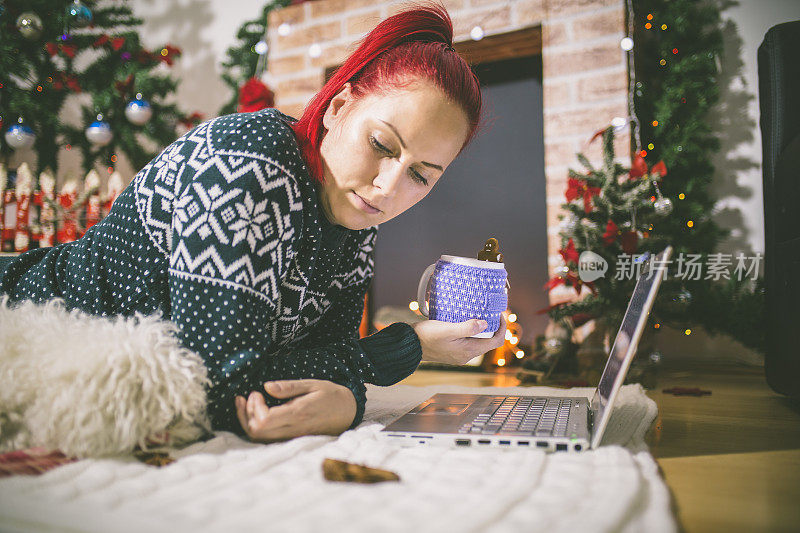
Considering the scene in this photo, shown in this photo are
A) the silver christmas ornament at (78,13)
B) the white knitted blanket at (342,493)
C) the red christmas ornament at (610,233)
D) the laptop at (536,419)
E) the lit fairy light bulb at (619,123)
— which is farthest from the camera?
the silver christmas ornament at (78,13)

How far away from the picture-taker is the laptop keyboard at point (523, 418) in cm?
72

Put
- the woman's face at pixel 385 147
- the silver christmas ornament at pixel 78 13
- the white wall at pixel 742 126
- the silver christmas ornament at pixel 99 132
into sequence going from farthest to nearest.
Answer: the silver christmas ornament at pixel 99 132 < the silver christmas ornament at pixel 78 13 < the white wall at pixel 742 126 < the woman's face at pixel 385 147

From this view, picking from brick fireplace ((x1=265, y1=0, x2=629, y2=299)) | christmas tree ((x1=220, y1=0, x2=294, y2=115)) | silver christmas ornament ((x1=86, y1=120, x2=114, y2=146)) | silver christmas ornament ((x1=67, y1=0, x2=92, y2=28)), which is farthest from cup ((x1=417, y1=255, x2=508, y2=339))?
silver christmas ornament ((x1=67, y1=0, x2=92, y2=28))

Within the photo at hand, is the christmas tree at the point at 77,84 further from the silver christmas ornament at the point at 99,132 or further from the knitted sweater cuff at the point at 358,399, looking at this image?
the knitted sweater cuff at the point at 358,399

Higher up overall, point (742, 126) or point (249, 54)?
point (249, 54)

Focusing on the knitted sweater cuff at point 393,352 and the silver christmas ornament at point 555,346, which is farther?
the silver christmas ornament at point 555,346

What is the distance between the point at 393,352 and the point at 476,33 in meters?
1.47

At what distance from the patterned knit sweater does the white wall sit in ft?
4.99

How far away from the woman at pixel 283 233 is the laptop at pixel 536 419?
0.32 ft

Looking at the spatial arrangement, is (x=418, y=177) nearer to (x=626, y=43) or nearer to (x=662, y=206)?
(x=662, y=206)

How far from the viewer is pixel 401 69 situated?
837mm

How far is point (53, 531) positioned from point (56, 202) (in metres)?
1.95

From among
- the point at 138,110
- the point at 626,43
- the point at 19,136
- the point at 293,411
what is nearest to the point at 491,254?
the point at 293,411

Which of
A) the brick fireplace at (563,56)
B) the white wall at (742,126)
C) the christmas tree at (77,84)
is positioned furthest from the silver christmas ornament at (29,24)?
the white wall at (742,126)
